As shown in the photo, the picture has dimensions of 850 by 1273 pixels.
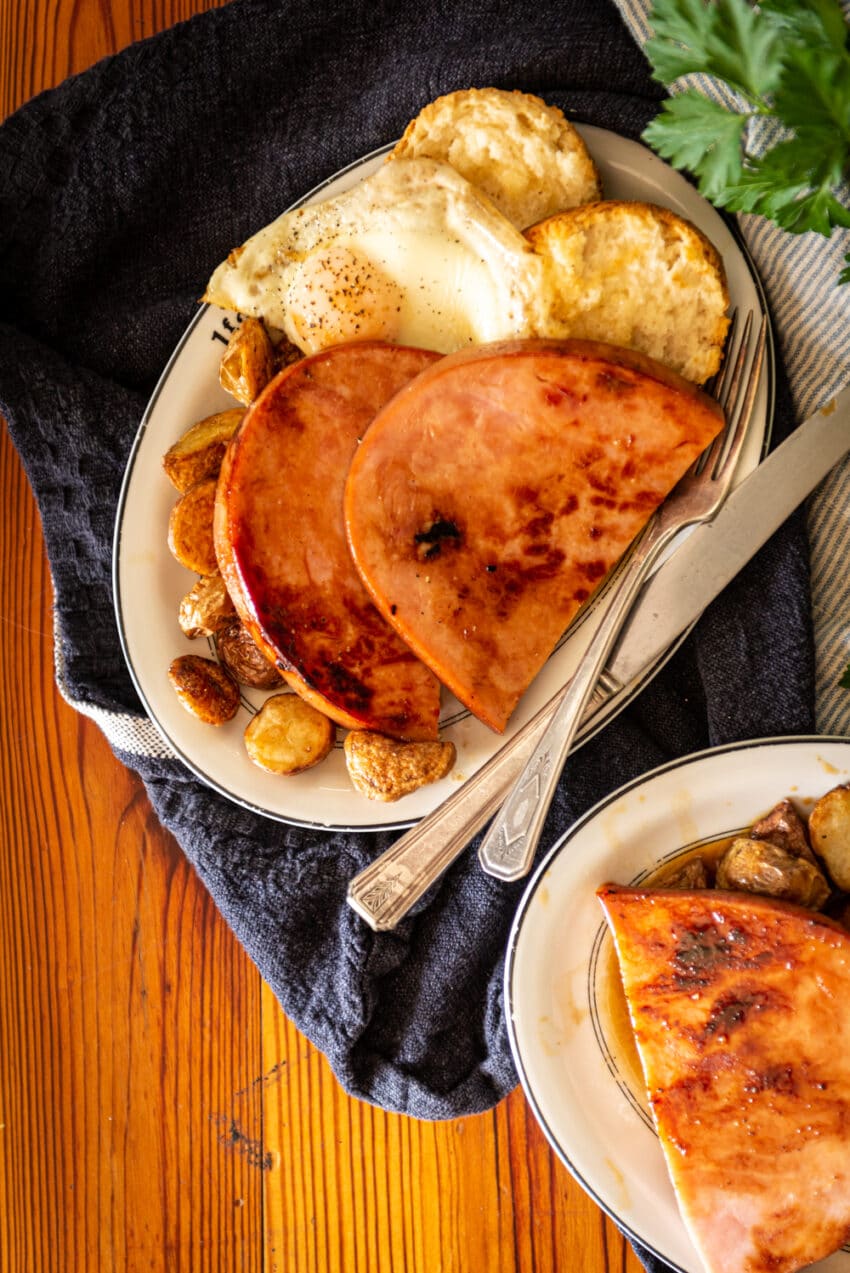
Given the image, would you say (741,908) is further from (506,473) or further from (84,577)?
(84,577)

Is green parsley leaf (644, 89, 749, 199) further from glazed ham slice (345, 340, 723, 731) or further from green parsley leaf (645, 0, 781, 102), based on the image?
glazed ham slice (345, 340, 723, 731)

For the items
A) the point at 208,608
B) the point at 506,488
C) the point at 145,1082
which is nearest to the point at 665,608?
the point at 506,488

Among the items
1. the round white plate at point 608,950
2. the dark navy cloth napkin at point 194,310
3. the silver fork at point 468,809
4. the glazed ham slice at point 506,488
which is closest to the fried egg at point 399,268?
the glazed ham slice at point 506,488

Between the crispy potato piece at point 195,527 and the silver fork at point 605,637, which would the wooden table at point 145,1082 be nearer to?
the crispy potato piece at point 195,527

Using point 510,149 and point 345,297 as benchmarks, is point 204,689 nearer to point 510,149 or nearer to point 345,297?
point 345,297

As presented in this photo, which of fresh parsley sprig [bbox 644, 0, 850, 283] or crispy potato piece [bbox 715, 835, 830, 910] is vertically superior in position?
fresh parsley sprig [bbox 644, 0, 850, 283]

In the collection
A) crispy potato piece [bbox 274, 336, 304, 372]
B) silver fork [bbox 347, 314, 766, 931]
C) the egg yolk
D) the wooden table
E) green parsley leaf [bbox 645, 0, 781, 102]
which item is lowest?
the wooden table

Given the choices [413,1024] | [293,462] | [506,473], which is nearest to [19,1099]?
[413,1024]

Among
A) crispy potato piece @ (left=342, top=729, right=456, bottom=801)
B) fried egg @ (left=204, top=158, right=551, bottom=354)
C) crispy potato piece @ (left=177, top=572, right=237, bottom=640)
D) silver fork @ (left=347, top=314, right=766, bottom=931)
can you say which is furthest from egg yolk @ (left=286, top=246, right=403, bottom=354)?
crispy potato piece @ (left=342, top=729, right=456, bottom=801)
